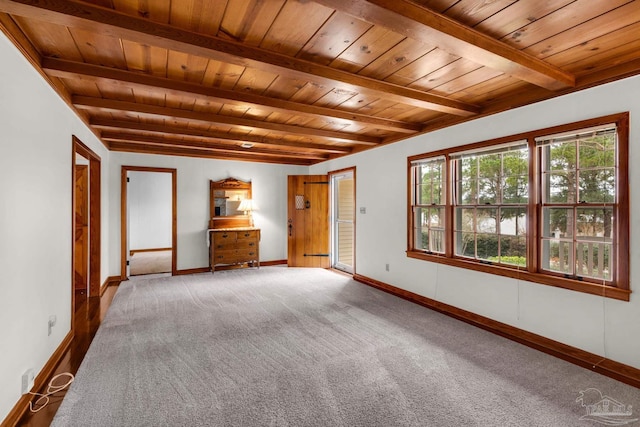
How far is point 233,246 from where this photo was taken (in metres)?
6.33

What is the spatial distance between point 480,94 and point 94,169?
5.21 m

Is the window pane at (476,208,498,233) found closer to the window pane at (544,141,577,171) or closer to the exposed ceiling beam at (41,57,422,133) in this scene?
the window pane at (544,141,577,171)

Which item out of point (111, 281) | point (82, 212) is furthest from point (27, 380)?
point (111, 281)

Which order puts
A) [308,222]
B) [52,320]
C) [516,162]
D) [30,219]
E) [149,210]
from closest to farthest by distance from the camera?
[30,219]
[52,320]
[516,162]
[308,222]
[149,210]

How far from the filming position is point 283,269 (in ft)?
21.8

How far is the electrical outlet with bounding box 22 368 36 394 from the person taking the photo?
6.97 feet

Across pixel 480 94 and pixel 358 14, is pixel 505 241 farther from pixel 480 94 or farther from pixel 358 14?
pixel 358 14

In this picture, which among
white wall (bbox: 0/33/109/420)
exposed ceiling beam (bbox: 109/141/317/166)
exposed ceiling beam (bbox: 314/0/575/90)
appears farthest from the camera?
exposed ceiling beam (bbox: 109/141/317/166)

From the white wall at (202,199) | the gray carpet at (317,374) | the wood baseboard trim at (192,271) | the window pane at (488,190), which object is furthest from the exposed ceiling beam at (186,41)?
the wood baseboard trim at (192,271)

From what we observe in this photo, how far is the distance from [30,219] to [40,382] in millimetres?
1186

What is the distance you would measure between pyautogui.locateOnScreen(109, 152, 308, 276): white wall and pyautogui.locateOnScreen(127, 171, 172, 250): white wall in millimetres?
3452

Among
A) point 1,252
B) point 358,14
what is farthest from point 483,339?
point 1,252

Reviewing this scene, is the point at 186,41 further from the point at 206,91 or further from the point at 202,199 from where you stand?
the point at 202,199

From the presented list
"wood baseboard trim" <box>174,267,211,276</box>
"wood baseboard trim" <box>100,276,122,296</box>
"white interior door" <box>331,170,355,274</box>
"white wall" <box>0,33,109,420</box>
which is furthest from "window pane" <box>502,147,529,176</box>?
"wood baseboard trim" <box>100,276,122,296</box>
